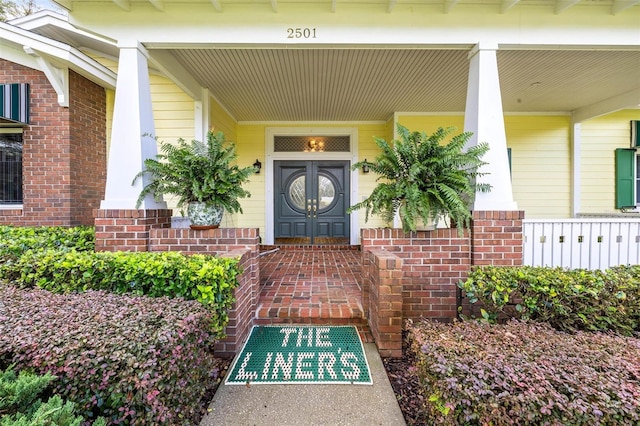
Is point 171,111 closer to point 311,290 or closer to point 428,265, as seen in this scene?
point 311,290

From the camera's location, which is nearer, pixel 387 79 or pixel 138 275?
pixel 138 275

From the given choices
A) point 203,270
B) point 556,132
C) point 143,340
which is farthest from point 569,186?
point 143,340

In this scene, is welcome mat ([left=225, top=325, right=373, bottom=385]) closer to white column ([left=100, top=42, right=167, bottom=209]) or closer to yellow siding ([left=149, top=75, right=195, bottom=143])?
white column ([left=100, top=42, right=167, bottom=209])

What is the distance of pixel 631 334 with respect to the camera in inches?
77.0

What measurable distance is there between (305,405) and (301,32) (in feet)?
11.1

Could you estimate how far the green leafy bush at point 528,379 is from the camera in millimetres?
1102

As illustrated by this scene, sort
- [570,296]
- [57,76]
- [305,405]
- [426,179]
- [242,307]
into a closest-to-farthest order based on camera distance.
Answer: [305,405]
[570,296]
[242,307]
[426,179]
[57,76]

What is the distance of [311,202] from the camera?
6.50m

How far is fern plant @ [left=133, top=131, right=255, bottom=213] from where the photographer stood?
112 inches

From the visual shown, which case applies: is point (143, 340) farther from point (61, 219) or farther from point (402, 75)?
point (402, 75)

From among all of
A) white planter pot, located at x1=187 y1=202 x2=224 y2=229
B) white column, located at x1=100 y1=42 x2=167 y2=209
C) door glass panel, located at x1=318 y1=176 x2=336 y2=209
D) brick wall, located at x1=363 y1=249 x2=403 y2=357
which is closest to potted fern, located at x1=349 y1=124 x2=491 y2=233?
brick wall, located at x1=363 y1=249 x2=403 y2=357

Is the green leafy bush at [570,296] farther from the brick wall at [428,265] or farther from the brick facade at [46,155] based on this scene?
the brick facade at [46,155]

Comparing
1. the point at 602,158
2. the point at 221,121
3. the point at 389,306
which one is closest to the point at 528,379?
the point at 389,306

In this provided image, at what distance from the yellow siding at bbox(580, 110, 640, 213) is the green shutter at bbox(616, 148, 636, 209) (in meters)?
0.07
